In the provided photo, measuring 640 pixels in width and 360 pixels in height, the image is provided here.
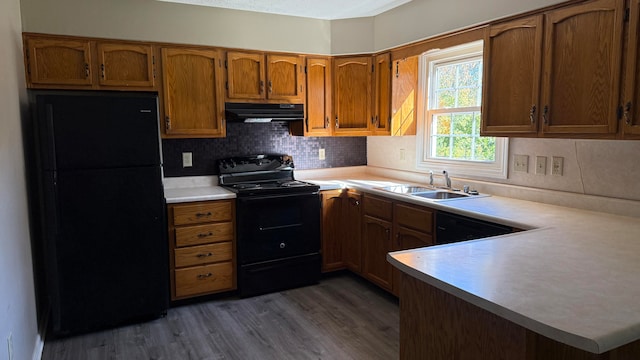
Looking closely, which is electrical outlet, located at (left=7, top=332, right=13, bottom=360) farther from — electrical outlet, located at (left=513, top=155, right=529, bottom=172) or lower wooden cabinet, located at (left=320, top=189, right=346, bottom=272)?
electrical outlet, located at (left=513, top=155, right=529, bottom=172)

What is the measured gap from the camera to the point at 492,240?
189 centimetres

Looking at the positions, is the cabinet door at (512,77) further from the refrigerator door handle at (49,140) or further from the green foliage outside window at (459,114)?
the refrigerator door handle at (49,140)

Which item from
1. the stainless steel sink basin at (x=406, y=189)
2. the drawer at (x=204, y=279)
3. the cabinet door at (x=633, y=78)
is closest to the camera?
the cabinet door at (x=633, y=78)

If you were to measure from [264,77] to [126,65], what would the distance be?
1086 millimetres

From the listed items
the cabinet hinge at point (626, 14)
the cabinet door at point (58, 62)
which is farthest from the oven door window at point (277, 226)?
the cabinet hinge at point (626, 14)

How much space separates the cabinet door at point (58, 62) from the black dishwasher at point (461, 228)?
268 centimetres

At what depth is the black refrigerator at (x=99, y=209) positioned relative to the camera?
273cm

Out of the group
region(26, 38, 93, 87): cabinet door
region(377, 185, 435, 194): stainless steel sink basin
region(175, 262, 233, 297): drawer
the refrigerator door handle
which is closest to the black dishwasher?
region(377, 185, 435, 194): stainless steel sink basin

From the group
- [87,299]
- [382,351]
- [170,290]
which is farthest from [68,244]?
[382,351]

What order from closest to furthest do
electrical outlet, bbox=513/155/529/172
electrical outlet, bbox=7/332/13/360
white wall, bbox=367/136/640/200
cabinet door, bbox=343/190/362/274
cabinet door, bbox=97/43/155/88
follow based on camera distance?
electrical outlet, bbox=7/332/13/360, white wall, bbox=367/136/640/200, electrical outlet, bbox=513/155/529/172, cabinet door, bbox=97/43/155/88, cabinet door, bbox=343/190/362/274

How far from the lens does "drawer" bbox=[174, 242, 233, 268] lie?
328cm

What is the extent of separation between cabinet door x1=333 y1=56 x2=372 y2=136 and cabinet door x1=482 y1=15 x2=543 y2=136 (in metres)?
1.34

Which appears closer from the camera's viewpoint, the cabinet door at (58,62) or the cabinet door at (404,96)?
the cabinet door at (58,62)

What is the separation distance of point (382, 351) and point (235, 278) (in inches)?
53.9
